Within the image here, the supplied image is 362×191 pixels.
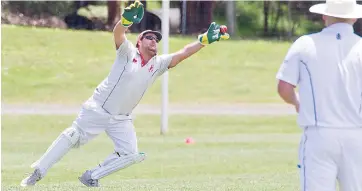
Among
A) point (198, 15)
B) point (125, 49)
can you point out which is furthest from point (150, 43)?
point (198, 15)

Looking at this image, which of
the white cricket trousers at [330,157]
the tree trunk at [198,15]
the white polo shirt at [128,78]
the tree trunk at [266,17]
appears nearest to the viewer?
the white cricket trousers at [330,157]

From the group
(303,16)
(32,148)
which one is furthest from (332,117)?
(303,16)

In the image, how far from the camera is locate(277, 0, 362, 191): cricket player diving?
709cm

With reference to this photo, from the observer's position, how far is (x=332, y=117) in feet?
23.3

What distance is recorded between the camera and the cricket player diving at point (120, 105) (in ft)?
34.3

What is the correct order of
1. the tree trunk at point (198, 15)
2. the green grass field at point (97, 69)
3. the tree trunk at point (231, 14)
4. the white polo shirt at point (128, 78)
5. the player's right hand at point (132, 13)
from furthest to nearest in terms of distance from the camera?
the tree trunk at point (231, 14) < the tree trunk at point (198, 15) < the green grass field at point (97, 69) < the white polo shirt at point (128, 78) < the player's right hand at point (132, 13)

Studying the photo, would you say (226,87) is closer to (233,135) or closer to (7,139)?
(233,135)

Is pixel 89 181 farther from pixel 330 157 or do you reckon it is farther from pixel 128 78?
pixel 330 157

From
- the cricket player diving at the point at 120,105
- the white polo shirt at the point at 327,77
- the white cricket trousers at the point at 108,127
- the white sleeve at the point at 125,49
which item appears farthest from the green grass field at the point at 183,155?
the white polo shirt at the point at 327,77

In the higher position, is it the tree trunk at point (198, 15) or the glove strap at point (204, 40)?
the glove strap at point (204, 40)

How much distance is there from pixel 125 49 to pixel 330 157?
374 cm

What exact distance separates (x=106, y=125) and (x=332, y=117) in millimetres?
3964

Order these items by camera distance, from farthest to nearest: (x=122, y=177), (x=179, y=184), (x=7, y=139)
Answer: (x=7, y=139) < (x=122, y=177) < (x=179, y=184)

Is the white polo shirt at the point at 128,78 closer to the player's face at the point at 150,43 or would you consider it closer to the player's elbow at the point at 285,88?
the player's face at the point at 150,43
